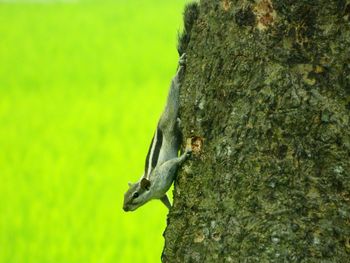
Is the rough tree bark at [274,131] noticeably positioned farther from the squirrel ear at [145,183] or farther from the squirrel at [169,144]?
the squirrel ear at [145,183]

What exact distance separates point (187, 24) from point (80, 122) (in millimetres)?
4025

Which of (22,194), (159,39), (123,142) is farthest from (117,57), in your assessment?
(22,194)

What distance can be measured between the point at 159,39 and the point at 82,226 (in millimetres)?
3992

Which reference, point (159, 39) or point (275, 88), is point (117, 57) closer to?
point (159, 39)

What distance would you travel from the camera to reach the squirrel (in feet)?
6.44

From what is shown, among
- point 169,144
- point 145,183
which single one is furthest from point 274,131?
point 145,183

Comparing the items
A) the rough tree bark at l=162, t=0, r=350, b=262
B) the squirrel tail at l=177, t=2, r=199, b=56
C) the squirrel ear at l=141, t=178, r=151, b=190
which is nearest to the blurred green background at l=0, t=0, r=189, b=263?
the squirrel ear at l=141, t=178, r=151, b=190

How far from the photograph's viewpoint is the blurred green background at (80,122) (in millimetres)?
4273

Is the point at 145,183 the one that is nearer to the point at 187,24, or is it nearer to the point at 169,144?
the point at 169,144

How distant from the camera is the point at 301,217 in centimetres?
165

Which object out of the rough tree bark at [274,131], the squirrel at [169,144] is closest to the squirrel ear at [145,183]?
the squirrel at [169,144]

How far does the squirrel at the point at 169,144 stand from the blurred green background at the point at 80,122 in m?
1.96

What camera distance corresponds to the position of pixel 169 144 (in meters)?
2.02

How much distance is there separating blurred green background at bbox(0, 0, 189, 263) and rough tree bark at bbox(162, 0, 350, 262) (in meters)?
2.34
